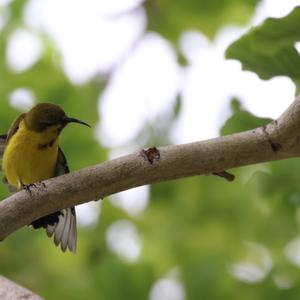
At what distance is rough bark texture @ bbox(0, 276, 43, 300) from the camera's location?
2276 mm

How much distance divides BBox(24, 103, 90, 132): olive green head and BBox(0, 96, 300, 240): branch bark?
1.33 meters

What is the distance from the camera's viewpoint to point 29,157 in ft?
11.1

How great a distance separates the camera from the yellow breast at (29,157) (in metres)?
3.36

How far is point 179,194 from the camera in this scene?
5.04m

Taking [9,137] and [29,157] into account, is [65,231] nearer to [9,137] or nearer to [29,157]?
[29,157]

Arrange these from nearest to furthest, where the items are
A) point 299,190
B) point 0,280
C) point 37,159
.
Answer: point 0,280, point 37,159, point 299,190

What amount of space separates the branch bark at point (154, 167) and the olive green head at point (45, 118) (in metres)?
1.33

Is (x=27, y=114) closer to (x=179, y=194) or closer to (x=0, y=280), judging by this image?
(x=0, y=280)

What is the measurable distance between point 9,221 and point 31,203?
0.08 metres

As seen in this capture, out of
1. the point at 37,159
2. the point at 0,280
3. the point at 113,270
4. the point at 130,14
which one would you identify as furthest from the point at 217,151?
the point at 130,14

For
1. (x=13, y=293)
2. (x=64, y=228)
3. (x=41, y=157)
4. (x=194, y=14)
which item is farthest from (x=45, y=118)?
(x=194, y=14)

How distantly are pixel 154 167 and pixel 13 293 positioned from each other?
0.64 m

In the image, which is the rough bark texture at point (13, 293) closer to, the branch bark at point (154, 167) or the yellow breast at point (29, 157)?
the branch bark at point (154, 167)

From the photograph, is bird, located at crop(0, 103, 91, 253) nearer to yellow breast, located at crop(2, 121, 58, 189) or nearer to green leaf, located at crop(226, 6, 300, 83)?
yellow breast, located at crop(2, 121, 58, 189)
